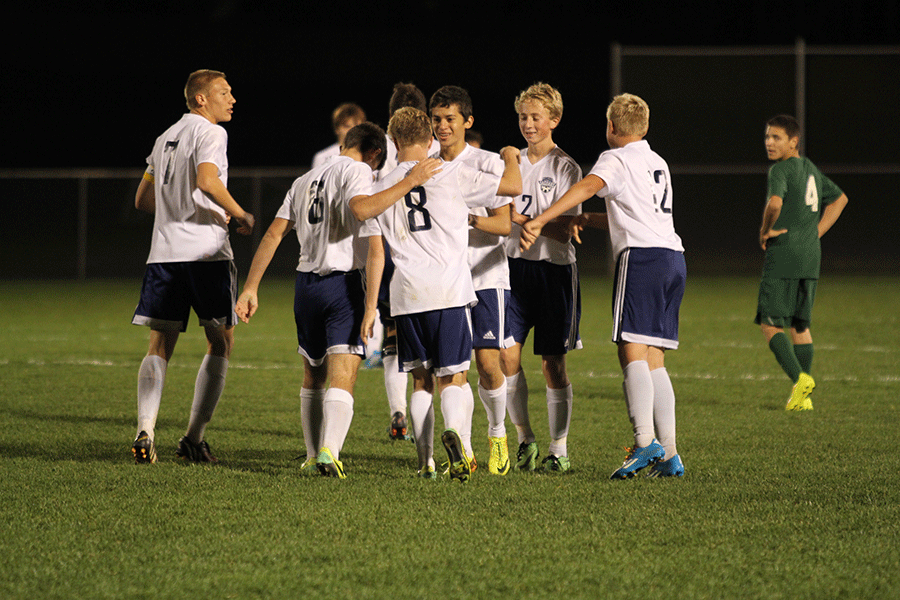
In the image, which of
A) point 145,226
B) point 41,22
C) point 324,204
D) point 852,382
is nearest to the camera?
point 324,204

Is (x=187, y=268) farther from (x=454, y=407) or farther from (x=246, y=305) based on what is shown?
(x=454, y=407)

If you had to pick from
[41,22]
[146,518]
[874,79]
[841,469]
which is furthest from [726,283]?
[41,22]

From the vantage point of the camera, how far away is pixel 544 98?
5.36 meters

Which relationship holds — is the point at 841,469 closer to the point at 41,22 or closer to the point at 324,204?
the point at 324,204

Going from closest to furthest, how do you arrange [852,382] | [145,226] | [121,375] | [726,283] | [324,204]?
[324,204], [852,382], [121,375], [726,283], [145,226]

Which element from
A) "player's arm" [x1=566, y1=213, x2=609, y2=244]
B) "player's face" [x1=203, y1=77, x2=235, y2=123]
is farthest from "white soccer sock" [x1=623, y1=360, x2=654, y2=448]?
"player's face" [x1=203, y1=77, x2=235, y2=123]

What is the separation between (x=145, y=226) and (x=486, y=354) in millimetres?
20505

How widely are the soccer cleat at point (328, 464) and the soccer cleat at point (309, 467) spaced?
0.12 metres

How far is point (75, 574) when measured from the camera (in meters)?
3.61

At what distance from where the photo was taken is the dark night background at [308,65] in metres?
26.1

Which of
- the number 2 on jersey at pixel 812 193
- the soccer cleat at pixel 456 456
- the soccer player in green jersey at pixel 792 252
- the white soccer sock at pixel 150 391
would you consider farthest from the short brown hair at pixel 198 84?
the number 2 on jersey at pixel 812 193

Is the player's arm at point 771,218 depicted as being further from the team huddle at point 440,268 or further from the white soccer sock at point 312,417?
the white soccer sock at point 312,417

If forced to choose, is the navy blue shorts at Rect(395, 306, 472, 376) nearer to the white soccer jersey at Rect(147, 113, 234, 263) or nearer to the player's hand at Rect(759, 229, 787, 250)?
the white soccer jersey at Rect(147, 113, 234, 263)

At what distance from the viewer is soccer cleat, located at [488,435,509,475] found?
5.27m
